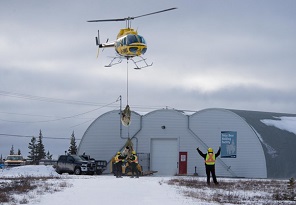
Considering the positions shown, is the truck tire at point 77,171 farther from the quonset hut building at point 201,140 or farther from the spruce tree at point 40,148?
the spruce tree at point 40,148

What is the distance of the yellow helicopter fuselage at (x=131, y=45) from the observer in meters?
38.2

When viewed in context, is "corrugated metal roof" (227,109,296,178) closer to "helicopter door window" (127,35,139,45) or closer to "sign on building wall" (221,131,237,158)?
"sign on building wall" (221,131,237,158)

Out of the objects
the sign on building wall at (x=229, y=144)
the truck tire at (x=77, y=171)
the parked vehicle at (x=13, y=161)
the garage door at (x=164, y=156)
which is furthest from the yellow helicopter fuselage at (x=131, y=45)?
the parked vehicle at (x=13, y=161)

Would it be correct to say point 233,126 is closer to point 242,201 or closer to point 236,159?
point 236,159

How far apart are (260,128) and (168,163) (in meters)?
7.98

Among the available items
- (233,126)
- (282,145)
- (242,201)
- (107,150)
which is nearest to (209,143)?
(233,126)

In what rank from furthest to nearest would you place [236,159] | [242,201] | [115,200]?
[236,159], [242,201], [115,200]

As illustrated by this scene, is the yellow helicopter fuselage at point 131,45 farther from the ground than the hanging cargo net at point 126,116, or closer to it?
farther from the ground

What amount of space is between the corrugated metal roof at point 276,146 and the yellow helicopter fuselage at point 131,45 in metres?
10.9

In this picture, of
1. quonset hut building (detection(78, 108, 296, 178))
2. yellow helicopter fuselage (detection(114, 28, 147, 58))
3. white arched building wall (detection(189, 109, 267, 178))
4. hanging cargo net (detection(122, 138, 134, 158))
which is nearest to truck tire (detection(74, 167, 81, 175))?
hanging cargo net (detection(122, 138, 134, 158))

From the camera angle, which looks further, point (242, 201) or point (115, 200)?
point (242, 201)

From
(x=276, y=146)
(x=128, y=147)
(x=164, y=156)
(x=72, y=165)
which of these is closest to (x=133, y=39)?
(x=128, y=147)

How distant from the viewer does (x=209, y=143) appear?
45688 millimetres

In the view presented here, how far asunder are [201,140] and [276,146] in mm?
5769
